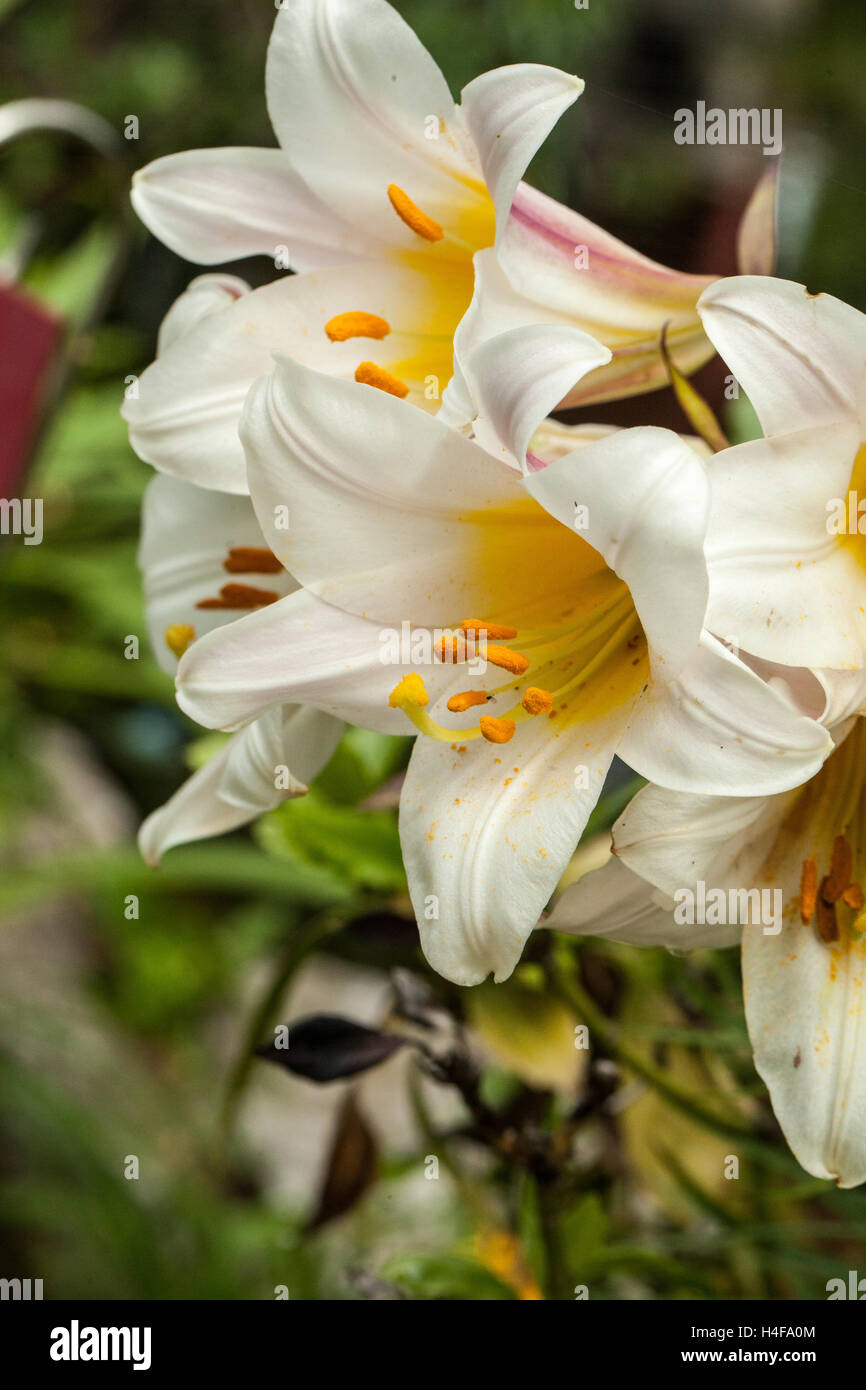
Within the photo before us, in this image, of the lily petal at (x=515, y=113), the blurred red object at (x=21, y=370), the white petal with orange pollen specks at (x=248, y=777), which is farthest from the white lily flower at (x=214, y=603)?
the blurred red object at (x=21, y=370)

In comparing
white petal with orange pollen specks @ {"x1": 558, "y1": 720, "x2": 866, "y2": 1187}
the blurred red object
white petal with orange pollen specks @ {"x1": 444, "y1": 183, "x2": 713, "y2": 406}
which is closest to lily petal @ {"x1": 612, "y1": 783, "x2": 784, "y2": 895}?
white petal with orange pollen specks @ {"x1": 558, "y1": 720, "x2": 866, "y2": 1187}

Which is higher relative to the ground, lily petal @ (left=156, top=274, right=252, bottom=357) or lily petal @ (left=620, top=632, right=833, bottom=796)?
lily petal @ (left=156, top=274, right=252, bottom=357)

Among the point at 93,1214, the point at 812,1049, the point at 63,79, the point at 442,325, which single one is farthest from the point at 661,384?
the point at 63,79

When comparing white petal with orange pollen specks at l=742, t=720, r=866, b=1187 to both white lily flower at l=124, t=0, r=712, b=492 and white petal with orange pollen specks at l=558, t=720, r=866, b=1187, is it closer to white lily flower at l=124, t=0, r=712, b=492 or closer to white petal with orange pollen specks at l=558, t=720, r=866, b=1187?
white petal with orange pollen specks at l=558, t=720, r=866, b=1187

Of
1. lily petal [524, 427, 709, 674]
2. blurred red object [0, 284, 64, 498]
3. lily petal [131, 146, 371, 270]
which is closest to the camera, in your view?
lily petal [524, 427, 709, 674]

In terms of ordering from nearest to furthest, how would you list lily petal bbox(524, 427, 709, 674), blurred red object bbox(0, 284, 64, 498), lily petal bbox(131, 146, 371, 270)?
lily petal bbox(524, 427, 709, 674) < lily petal bbox(131, 146, 371, 270) < blurred red object bbox(0, 284, 64, 498)
